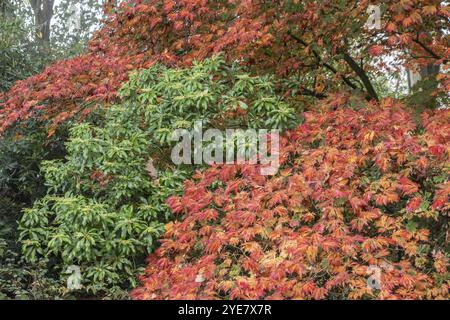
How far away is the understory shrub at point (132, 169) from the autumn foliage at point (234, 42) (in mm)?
502

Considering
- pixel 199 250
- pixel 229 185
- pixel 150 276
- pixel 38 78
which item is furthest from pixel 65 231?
pixel 38 78

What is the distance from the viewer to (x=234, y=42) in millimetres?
5906

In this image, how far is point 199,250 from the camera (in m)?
4.96

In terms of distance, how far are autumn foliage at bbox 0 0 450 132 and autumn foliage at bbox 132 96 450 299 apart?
3.61 ft

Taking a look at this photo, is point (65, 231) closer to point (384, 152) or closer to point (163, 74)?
point (163, 74)

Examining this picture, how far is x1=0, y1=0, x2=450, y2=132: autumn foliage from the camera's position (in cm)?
584

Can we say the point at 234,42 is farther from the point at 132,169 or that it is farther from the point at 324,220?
the point at 324,220

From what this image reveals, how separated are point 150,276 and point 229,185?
3.64 feet

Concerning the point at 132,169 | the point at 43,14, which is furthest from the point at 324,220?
the point at 43,14

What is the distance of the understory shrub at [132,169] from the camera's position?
5.09 metres

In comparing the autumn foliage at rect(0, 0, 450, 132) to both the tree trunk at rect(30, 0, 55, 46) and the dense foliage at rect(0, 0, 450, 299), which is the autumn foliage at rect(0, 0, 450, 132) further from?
the tree trunk at rect(30, 0, 55, 46)

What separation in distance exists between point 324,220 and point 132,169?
2.11 m

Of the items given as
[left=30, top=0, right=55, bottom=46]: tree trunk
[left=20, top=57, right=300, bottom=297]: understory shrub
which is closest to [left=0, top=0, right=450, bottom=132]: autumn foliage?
[left=20, top=57, right=300, bottom=297]: understory shrub
